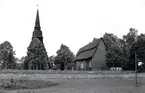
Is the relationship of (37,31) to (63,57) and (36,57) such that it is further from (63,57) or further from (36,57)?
(36,57)

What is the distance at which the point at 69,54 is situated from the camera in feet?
272

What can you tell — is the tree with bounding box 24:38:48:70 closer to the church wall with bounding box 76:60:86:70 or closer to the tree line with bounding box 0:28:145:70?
the tree line with bounding box 0:28:145:70

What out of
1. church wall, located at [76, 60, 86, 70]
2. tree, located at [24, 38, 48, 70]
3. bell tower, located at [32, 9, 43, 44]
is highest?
bell tower, located at [32, 9, 43, 44]

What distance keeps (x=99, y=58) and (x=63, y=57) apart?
77.5ft

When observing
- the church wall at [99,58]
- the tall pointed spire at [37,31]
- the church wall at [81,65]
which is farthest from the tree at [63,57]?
the church wall at [99,58]

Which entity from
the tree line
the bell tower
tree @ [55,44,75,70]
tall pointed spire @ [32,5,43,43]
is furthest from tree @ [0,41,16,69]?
tree @ [55,44,75,70]

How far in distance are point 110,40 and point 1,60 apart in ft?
122

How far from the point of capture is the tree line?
5491 cm

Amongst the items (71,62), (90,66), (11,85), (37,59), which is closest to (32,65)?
(37,59)

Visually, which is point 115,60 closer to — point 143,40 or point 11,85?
point 143,40

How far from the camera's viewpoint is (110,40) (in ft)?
251

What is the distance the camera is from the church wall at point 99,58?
59.8m

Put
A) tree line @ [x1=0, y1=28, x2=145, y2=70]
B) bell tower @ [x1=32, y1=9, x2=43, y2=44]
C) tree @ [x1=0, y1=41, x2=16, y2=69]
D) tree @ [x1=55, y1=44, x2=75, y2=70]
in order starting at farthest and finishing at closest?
tree @ [x1=55, y1=44, x2=75, y2=70] → bell tower @ [x1=32, y1=9, x2=43, y2=44] → tree @ [x1=0, y1=41, x2=16, y2=69] → tree line @ [x1=0, y1=28, x2=145, y2=70]

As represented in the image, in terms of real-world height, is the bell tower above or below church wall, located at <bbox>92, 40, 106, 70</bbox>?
above
